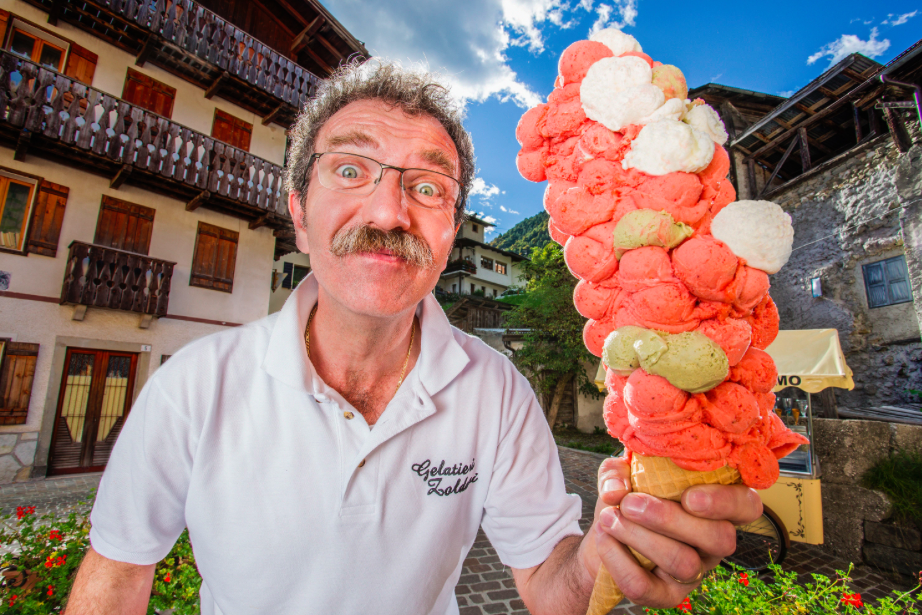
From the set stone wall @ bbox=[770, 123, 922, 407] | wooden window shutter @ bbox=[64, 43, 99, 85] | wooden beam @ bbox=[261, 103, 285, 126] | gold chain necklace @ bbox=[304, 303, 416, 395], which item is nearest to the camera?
gold chain necklace @ bbox=[304, 303, 416, 395]

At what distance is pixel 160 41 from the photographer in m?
10.1

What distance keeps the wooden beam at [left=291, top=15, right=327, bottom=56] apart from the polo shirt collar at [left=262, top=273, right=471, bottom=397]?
14.7m

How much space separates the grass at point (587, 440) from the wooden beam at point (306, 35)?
1553 cm

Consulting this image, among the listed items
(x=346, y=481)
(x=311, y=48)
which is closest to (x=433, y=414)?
(x=346, y=481)

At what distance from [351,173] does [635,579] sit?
1.70 metres

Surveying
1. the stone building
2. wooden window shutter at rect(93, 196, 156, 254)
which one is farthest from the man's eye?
wooden window shutter at rect(93, 196, 156, 254)

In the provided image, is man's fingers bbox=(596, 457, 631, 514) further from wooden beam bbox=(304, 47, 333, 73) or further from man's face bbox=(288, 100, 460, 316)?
wooden beam bbox=(304, 47, 333, 73)

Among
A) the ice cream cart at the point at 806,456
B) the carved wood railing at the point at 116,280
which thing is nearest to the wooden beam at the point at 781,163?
the ice cream cart at the point at 806,456

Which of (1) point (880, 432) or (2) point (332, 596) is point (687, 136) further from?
(1) point (880, 432)

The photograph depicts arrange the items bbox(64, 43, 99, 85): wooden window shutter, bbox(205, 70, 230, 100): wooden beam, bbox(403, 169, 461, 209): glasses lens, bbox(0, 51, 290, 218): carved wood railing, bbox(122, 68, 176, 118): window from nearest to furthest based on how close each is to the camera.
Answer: bbox(403, 169, 461, 209): glasses lens
bbox(0, 51, 290, 218): carved wood railing
bbox(64, 43, 99, 85): wooden window shutter
bbox(122, 68, 176, 118): window
bbox(205, 70, 230, 100): wooden beam

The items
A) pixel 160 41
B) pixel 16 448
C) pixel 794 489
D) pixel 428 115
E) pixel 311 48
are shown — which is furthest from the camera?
pixel 311 48

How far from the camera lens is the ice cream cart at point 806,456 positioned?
16.1ft

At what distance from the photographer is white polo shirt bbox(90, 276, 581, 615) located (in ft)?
4.96

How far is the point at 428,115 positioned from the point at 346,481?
5.44ft
